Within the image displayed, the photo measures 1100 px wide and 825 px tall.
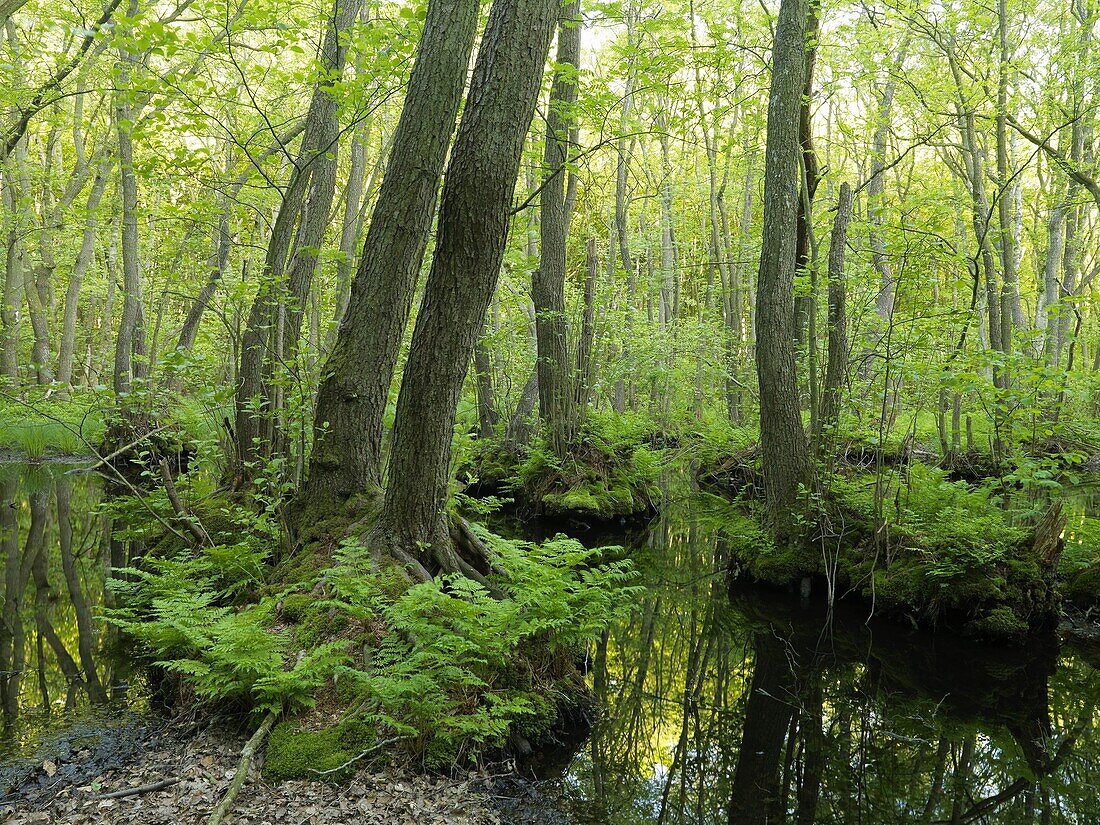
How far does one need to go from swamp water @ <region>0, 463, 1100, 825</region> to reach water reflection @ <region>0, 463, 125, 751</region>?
0.09 feet

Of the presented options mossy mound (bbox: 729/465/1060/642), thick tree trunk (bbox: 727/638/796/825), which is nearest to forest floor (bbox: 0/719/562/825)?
thick tree trunk (bbox: 727/638/796/825)

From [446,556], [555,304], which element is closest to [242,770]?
[446,556]

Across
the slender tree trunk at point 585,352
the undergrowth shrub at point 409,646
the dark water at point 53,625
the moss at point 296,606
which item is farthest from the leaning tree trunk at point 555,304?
the moss at point 296,606

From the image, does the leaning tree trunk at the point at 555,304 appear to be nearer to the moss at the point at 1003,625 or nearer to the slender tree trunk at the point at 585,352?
the slender tree trunk at the point at 585,352

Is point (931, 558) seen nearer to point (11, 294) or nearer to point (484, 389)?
point (484, 389)

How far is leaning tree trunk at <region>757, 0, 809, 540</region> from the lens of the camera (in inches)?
310

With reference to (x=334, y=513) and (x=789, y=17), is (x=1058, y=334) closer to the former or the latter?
(x=789, y=17)

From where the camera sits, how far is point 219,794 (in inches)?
137

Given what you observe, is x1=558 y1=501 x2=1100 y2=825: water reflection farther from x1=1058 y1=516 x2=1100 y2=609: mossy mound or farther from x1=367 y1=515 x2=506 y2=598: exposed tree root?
x1=367 y1=515 x2=506 y2=598: exposed tree root

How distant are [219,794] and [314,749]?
0.47m

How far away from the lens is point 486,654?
427 centimetres

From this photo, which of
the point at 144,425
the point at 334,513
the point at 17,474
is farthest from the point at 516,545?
the point at 17,474

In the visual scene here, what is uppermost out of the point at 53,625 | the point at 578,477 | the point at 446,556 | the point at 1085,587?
the point at 446,556

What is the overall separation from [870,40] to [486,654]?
507 inches
